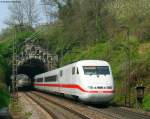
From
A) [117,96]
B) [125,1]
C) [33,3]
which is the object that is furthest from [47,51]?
[117,96]

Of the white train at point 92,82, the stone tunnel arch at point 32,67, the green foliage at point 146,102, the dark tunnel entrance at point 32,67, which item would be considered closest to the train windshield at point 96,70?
the white train at point 92,82

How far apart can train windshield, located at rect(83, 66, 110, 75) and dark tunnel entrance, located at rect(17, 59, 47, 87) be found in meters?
51.4

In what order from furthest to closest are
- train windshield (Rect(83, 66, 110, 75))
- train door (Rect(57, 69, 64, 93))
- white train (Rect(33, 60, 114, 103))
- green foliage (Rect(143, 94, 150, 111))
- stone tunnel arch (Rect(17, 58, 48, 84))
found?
stone tunnel arch (Rect(17, 58, 48, 84)), train door (Rect(57, 69, 64, 93)), train windshield (Rect(83, 66, 110, 75)), green foliage (Rect(143, 94, 150, 111)), white train (Rect(33, 60, 114, 103))

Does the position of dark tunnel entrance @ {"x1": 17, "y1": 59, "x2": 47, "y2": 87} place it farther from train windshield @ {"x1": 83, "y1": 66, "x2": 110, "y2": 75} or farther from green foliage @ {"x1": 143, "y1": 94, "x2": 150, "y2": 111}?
green foliage @ {"x1": 143, "y1": 94, "x2": 150, "y2": 111}

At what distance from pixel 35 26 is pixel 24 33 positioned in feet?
32.4

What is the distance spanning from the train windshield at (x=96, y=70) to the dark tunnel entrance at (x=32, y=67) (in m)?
51.4

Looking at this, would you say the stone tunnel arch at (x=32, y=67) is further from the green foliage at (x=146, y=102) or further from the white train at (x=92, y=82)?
the green foliage at (x=146, y=102)

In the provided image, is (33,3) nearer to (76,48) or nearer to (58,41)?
(58,41)

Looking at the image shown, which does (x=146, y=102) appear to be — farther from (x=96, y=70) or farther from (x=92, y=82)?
(x=92, y=82)

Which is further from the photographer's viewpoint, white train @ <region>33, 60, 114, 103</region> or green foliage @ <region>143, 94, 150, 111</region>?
green foliage @ <region>143, 94, 150, 111</region>

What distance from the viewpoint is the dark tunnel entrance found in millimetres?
83506

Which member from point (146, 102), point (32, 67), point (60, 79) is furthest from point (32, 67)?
point (146, 102)

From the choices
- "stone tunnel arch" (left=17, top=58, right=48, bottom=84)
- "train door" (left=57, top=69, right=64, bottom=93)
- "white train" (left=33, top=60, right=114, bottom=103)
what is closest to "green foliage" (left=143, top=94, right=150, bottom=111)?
"white train" (left=33, top=60, right=114, bottom=103)

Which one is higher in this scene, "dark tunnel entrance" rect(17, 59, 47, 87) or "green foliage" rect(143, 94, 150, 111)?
"dark tunnel entrance" rect(17, 59, 47, 87)
